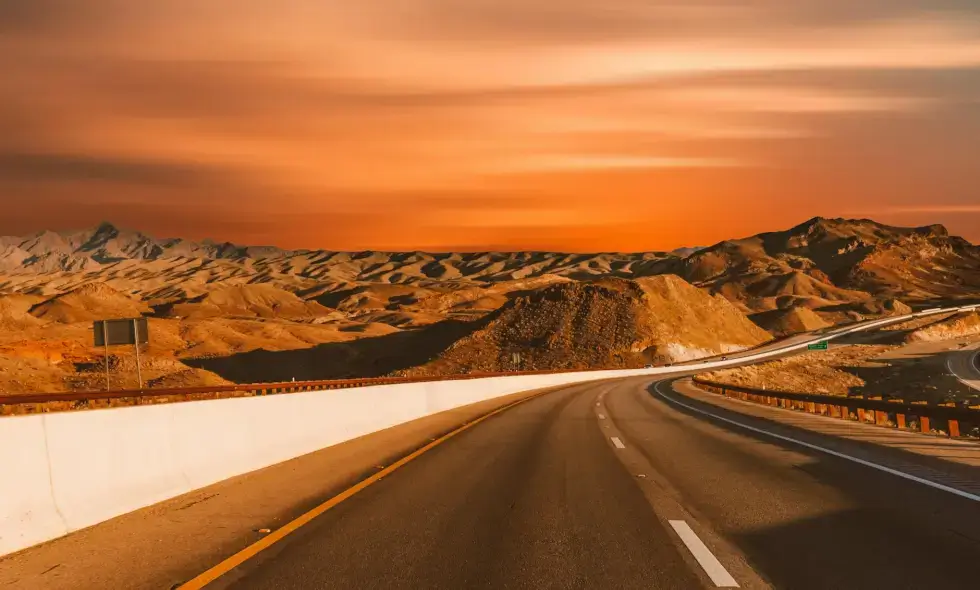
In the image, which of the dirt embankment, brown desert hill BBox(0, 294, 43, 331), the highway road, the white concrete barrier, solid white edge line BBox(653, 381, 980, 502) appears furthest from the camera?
brown desert hill BBox(0, 294, 43, 331)

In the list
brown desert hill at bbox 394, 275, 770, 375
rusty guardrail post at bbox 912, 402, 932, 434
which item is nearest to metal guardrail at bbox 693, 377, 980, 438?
rusty guardrail post at bbox 912, 402, 932, 434

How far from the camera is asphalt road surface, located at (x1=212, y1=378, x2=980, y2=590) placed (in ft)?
21.8

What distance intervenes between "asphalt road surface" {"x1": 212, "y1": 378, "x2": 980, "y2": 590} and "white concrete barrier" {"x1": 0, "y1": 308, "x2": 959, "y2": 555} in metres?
2.10

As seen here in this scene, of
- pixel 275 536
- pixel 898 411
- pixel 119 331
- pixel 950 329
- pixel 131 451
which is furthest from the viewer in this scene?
pixel 950 329

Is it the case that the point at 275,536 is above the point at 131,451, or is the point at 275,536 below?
below

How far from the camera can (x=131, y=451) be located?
A: 9703 millimetres

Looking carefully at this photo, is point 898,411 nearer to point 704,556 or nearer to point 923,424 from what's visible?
point 923,424

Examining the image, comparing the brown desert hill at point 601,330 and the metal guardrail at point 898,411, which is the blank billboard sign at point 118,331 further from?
the brown desert hill at point 601,330

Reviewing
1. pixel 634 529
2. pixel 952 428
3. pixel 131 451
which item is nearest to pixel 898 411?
pixel 952 428

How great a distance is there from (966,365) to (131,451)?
97.0 metres

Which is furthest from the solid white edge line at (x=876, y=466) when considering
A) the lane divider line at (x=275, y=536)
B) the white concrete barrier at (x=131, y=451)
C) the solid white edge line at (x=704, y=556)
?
the white concrete barrier at (x=131, y=451)

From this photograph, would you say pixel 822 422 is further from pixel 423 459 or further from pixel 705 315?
pixel 705 315

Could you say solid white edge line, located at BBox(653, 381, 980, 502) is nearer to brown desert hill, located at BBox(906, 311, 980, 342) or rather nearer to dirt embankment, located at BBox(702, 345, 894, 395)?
dirt embankment, located at BBox(702, 345, 894, 395)

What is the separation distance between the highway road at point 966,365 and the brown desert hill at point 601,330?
38040 millimetres
